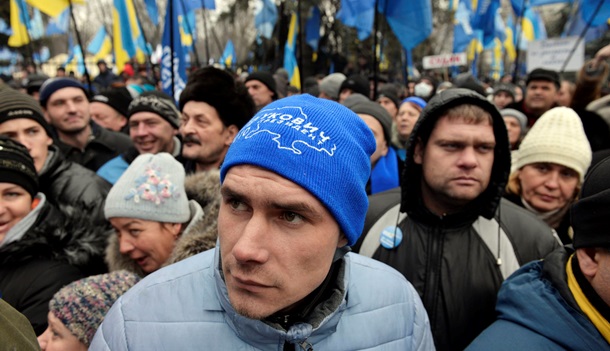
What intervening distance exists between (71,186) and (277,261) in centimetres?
221

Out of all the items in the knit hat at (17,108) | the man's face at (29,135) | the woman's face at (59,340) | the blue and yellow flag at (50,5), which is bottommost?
the woman's face at (59,340)

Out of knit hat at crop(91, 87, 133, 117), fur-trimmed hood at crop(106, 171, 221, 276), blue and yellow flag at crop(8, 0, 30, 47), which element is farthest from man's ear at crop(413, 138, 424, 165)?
blue and yellow flag at crop(8, 0, 30, 47)

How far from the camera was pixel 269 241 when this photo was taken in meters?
1.21

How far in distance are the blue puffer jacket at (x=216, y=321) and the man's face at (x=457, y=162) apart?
2.76 feet

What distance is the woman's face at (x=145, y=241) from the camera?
207cm

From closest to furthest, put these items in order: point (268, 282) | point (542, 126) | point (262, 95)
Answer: point (268, 282)
point (542, 126)
point (262, 95)

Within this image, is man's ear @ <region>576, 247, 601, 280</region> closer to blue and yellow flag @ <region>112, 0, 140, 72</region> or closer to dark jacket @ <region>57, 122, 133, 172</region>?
dark jacket @ <region>57, 122, 133, 172</region>

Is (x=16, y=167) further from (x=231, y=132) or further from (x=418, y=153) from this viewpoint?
(x=418, y=153)

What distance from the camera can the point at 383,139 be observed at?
397 centimetres

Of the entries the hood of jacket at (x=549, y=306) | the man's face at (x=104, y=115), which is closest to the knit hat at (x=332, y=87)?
the man's face at (x=104, y=115)

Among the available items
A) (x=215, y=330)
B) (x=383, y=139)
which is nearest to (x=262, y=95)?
(x=383, y=139)

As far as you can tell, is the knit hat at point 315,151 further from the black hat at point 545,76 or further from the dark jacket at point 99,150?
the black hat at point 545,76

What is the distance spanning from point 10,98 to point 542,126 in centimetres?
368

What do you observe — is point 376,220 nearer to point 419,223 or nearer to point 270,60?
point 419,223
